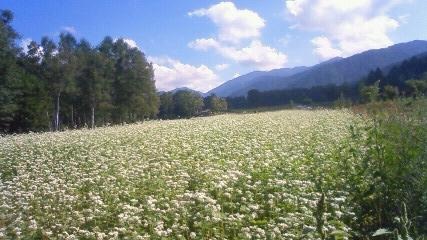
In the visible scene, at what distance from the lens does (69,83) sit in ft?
166

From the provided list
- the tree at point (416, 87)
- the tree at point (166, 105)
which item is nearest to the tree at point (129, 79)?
the tree at point (166, 105)

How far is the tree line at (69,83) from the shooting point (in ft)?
139

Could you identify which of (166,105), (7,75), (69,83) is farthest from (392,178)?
(166,105)

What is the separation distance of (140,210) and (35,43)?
4993 centimetres

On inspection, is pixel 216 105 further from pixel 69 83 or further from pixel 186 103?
pixel 69 83

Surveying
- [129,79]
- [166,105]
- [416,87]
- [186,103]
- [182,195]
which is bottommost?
[182,195]

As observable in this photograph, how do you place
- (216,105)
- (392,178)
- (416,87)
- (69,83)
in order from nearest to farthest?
(392,178) < (416,87) < (69,83) < (216,105)

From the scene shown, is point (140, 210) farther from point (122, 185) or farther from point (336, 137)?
point (336, 137)

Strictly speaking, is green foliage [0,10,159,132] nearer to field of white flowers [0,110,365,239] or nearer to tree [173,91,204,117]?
tree [173,91,204,117]

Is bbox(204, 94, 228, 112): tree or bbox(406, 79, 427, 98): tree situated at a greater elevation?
bbox(204, 94, 228, 112): tree

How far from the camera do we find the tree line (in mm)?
42375

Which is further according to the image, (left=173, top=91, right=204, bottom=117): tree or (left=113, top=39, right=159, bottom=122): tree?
(left=173, top=91, right=204, bottom=117): tree

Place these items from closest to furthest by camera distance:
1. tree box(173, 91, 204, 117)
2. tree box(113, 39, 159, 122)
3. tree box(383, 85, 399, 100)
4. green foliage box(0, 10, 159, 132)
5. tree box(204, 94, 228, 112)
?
tree box(383, 85, 399, 100), green foliage box(0, 10, 159, 132), tree box(113, 39, 159, 122), tree box(173, 91, 204, 117), tree box(204, 94, 228, 112)

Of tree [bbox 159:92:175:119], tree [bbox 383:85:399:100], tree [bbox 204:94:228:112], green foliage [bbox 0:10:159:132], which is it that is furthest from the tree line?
tree [bbox 204:94:228:112]
